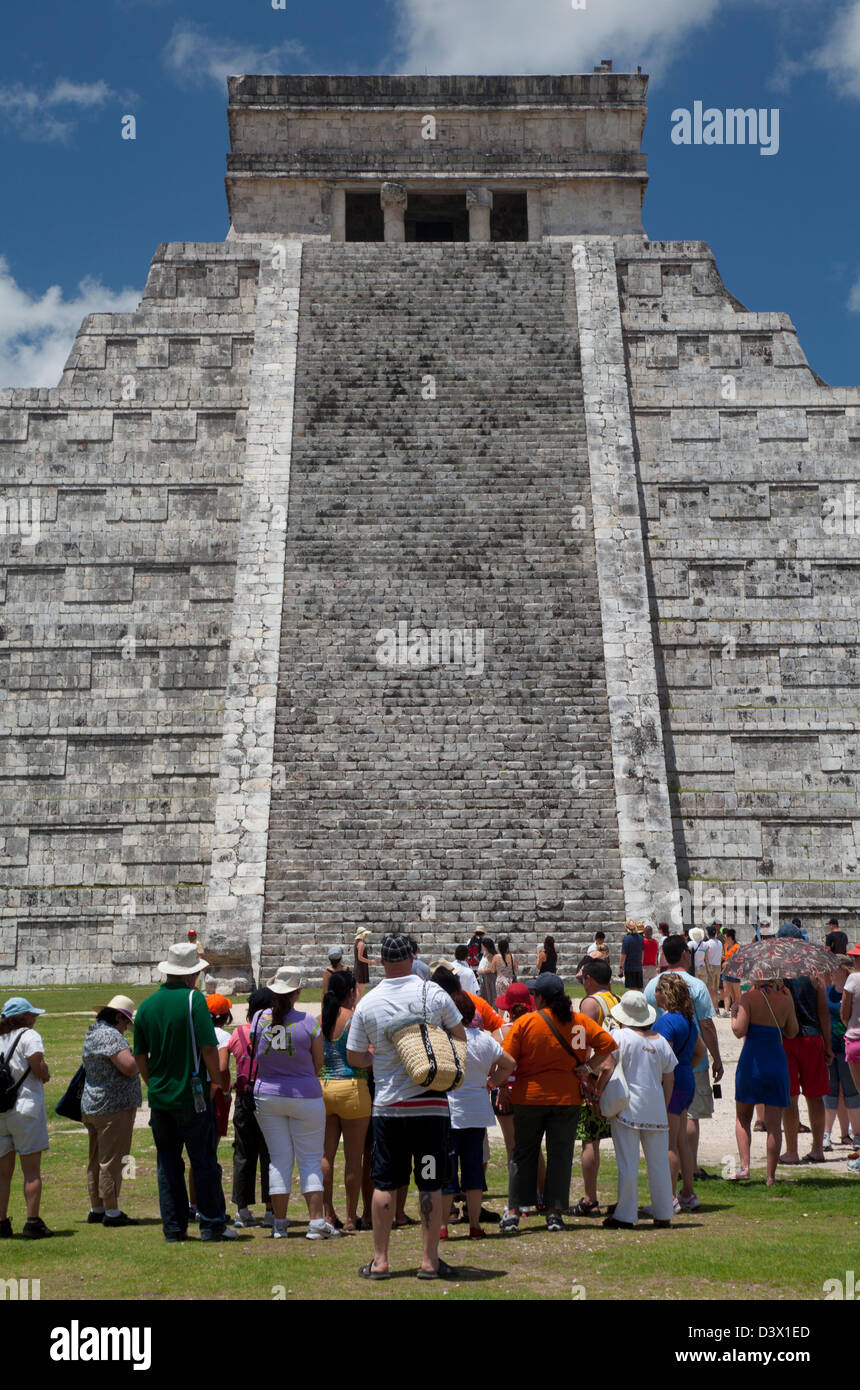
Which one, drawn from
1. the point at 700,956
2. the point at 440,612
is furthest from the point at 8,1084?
the point at 440,612

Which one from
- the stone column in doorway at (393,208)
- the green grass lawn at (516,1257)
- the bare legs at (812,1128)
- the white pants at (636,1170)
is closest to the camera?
the green grass lawn at (516,1257)

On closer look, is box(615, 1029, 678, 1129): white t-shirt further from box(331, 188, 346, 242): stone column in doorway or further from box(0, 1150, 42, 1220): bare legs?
box(331, 188, 346, 242): stone column in doorway

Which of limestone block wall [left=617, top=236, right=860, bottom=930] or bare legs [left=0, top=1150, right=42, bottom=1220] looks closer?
bare legs [left=0, top=1150, right=42, bottom=1220]

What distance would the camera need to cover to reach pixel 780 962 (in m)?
8.68

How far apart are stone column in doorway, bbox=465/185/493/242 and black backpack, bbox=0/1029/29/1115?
25517mm

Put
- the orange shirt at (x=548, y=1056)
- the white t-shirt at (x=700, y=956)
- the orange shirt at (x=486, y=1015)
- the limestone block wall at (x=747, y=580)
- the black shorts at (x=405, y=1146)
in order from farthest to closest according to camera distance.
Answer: the limestone block wall at (x=747, y=580) < the white t-shirt at (x=700, y=956) < the orange shirt at (x=486, y=1015) < the orange shirt at (x=548, y=1056) < the black shorts at (x=405, y=1146)

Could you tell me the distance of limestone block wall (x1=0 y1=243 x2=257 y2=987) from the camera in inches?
832

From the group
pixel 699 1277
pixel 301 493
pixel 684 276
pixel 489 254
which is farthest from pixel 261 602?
pixel 699 1277

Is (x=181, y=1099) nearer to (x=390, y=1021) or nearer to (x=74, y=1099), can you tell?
(x=74, y=1099)

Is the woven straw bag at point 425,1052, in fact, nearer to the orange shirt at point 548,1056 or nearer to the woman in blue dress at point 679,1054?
the orange shirt at point 548,1056

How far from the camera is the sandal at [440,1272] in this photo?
6.38 m

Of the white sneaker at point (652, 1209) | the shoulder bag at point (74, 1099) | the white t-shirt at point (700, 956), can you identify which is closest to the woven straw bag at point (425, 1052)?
the white sneaker at point (652, 1209)

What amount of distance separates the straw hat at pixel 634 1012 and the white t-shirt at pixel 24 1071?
3163mm

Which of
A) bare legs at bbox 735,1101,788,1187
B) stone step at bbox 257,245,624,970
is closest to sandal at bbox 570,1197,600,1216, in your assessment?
bare legs at bbox 735,1101,788,1187
